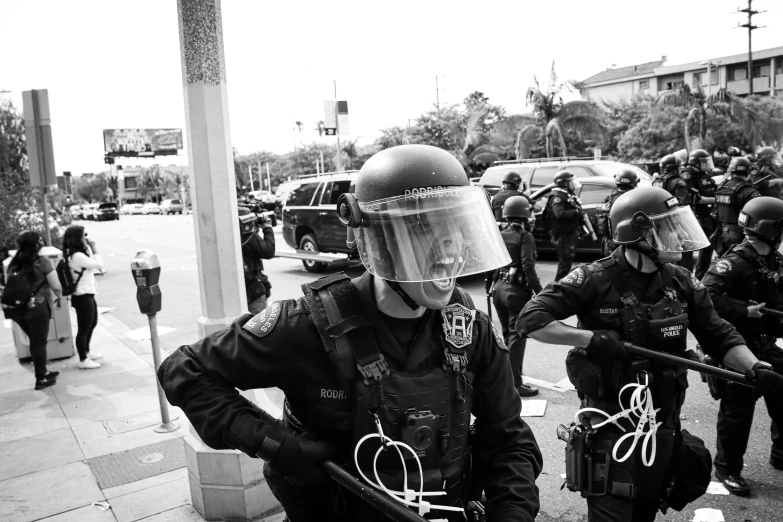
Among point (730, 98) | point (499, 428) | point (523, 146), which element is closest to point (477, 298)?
point (499, 428)

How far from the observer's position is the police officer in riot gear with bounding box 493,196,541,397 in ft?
19.5

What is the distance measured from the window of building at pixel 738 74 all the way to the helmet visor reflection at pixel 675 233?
6326cm

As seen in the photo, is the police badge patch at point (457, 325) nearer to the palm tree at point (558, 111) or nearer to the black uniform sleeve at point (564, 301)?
the black uniform sleeve at point (564, 301)

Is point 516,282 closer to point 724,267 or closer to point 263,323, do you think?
point 724,267

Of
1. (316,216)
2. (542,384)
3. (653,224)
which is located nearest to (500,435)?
(653,224)

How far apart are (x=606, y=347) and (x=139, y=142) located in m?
89.4

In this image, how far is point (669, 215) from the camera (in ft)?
11.1

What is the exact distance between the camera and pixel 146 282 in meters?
5.23

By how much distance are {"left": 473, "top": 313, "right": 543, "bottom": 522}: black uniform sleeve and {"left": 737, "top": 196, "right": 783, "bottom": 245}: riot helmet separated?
9.88 ft

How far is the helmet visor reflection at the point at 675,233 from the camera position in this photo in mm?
3248

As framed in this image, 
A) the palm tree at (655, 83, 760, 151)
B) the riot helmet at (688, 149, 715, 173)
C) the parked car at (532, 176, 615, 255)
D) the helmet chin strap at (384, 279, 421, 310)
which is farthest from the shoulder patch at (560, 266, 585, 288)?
the palm tree at (655, 83, 760, 151)

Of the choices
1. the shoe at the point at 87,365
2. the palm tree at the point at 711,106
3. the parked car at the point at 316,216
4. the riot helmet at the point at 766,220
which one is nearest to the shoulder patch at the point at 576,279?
the riot helmet at the point at 766,220

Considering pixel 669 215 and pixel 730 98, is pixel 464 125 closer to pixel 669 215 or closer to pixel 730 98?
→ pixel 730 98

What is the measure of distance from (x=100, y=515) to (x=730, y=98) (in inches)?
1121
